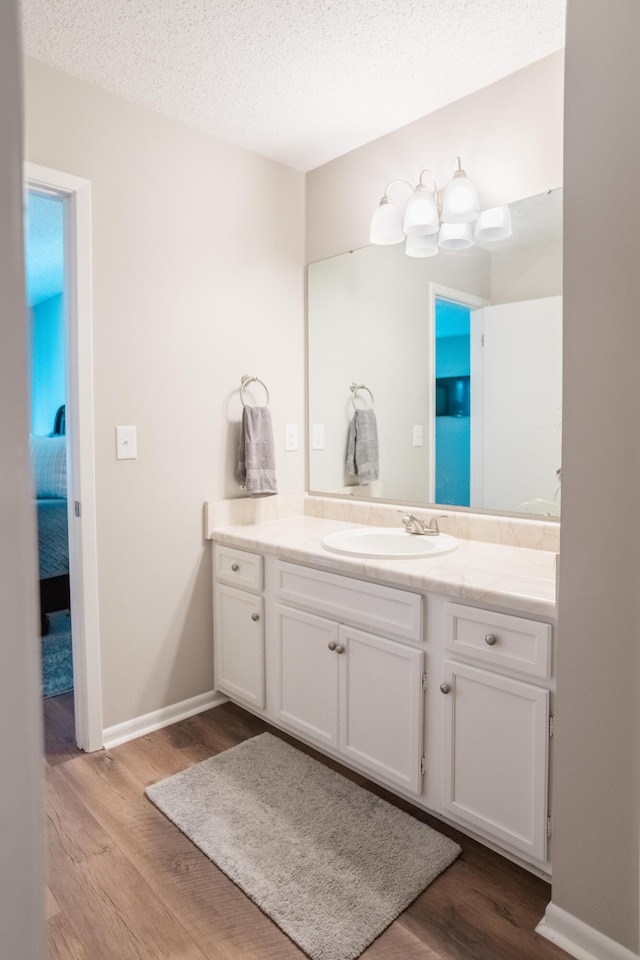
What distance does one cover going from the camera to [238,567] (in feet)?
7.82

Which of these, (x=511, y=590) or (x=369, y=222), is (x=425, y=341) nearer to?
(x=369, y=222)

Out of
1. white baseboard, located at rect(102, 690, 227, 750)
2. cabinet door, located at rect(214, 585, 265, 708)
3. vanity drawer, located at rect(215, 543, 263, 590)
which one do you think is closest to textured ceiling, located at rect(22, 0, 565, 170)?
vanity drawer, located at rect(215, 543, 263, 590)

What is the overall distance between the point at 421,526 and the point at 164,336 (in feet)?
4.05

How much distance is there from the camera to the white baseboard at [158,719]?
89.2 inches

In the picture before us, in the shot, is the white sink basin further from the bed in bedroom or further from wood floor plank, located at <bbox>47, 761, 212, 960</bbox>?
the bed in bedroom

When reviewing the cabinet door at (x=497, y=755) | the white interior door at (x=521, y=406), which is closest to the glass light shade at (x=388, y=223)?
the white interior door at (x=521, y=406)

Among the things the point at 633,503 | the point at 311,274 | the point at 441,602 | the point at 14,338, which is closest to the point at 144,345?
the point at 311,274

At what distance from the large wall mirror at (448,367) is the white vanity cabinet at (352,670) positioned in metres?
0.63

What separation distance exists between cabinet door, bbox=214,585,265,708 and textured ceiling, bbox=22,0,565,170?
185 cm

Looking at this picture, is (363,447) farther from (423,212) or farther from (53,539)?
(53,539)

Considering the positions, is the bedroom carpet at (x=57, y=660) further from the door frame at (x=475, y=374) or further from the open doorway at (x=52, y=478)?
the door frame at (x=475, y=374)

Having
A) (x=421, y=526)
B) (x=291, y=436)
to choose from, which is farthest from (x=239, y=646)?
(x=291, y=436)

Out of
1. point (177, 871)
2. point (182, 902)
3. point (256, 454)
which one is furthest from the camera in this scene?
point (256, 454)

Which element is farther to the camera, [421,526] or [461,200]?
[421,526]
